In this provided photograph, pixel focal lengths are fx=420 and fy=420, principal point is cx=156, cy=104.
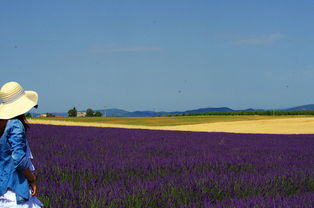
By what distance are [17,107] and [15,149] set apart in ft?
0.86

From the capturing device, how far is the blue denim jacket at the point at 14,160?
2.61m

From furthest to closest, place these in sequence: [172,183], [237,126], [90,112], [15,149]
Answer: [90,112]
[237,126]
[172,183]
[15,149]

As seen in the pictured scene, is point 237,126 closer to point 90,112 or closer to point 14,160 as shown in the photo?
point 14,160

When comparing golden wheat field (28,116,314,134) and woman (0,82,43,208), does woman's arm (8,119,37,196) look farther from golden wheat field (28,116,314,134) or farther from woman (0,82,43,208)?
golden wheat field (28,116,314,134)

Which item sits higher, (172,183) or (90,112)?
(90,112)

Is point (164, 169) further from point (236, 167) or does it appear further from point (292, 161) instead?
point (292, 161)

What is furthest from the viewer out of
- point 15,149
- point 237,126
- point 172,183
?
point 237,126

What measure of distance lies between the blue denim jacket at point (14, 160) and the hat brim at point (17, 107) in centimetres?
7

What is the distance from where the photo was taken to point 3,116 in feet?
8.59

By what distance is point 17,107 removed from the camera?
2.63 m

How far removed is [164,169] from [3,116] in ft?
9.92

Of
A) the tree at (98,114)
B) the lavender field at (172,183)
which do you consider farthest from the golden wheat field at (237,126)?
the tree at (98,114)

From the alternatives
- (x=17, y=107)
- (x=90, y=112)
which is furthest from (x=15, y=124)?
(x=90, y=112)

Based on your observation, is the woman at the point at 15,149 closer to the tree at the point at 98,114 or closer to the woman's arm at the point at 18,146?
the woman's arm at the point at 18,146
